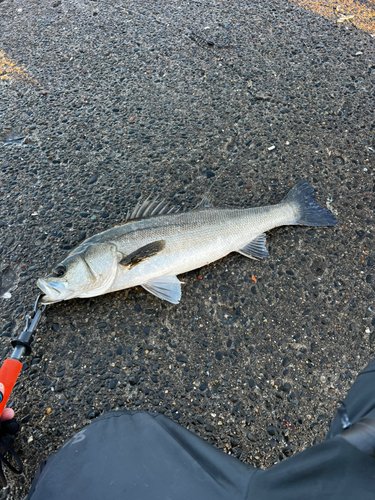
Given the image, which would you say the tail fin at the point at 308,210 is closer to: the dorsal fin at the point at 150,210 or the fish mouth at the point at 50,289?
the dorsal fin at the point at 150,210

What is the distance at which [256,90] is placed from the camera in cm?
397

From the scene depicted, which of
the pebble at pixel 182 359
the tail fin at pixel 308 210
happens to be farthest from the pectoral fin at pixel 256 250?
the pebble at pixel 182 359

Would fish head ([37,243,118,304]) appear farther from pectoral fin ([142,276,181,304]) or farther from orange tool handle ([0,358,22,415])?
orange tool handle ([0,358,22,415])

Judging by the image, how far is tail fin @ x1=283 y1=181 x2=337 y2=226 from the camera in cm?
307

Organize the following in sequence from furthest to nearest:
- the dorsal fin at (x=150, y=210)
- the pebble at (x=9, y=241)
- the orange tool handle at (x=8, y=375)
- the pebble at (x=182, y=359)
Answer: the pebble at (x=9, y=241) < the dorsal fin at (x=150, y=210) < the pebble at (x=182, y=359) < the orange tool handle at (x=8, y=375)

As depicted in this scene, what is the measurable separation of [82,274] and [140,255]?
470mm

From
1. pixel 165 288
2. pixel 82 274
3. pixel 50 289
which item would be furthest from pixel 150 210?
pixel 50 289

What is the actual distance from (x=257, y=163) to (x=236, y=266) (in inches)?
48.4

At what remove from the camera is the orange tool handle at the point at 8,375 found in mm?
2109

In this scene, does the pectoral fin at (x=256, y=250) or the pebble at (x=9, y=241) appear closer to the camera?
the pectoral fin at (x=256, y=250)

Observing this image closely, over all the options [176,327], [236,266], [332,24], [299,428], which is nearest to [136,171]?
[236,266]

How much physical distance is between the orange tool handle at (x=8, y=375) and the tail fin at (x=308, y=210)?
257 cm

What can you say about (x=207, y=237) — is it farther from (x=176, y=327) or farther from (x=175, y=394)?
(x=175, y=394)

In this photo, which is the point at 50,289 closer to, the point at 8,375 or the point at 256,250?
the point at 8,375
